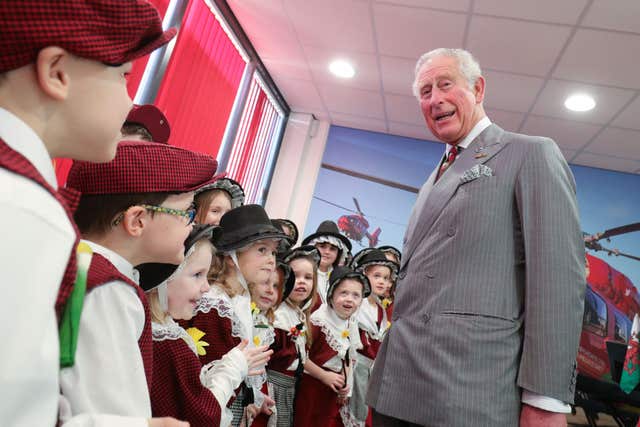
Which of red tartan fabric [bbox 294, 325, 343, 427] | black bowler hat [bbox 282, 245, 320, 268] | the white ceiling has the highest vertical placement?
the white ceiling

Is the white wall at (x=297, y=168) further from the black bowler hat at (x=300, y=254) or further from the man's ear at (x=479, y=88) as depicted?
the man's ear at (x=479, y=88)

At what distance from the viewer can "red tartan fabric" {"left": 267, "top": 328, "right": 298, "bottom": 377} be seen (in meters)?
2.56

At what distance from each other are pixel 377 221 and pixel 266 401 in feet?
13.4

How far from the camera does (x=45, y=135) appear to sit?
0.64m

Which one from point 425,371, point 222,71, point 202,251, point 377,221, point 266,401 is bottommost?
point 266,401

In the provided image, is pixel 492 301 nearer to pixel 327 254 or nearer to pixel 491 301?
pixel 491 301

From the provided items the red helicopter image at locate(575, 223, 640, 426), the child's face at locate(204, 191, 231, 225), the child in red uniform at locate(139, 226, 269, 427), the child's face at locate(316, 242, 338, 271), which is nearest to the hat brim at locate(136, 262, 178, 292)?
the child in red uniform at locate(139, 226, 269, 427)

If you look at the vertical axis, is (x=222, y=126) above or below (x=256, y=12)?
below

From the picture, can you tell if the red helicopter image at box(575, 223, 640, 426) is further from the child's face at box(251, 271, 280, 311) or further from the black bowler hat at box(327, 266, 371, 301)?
the child's face at box(251, 271, 280, 311)

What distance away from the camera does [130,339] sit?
83cm

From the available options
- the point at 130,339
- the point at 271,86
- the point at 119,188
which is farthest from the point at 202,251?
the point at 271,86

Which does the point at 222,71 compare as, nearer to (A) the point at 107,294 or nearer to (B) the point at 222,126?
(B) the point at 222,126

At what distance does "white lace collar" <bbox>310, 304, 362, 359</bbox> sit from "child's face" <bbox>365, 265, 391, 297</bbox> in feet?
2.57

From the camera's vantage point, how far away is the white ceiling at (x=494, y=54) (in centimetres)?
352
